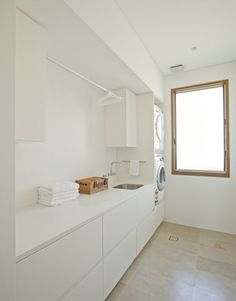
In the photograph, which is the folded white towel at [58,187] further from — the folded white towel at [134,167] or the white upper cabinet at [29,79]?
the folded white towel at [134,167]

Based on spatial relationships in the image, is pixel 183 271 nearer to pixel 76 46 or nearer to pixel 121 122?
pixel 121 122

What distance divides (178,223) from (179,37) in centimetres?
314

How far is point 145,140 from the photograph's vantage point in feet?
9.88

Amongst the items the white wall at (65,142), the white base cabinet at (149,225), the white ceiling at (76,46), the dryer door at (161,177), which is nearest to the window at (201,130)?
the dryer door at (161,177)

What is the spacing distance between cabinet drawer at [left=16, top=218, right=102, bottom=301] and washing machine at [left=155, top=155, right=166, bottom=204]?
1.78m

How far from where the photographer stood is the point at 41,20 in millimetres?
1311

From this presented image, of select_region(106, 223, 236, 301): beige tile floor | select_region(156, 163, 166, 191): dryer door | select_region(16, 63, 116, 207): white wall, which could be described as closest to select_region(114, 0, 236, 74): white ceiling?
select_region(16, 63, 116, 207): white wall

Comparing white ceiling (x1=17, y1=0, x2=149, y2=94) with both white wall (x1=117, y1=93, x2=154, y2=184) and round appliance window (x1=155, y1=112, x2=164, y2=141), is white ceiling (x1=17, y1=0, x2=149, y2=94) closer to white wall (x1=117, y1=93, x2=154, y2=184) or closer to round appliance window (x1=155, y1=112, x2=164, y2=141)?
white wall (x1=117, y1=93, x2=154, y2=184)

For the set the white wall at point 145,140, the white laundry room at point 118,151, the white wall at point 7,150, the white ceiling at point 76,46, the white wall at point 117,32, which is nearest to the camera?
the white wall at point 7,150

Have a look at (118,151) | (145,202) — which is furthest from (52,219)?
(118,151)

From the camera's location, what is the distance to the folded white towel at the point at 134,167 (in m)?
3.01

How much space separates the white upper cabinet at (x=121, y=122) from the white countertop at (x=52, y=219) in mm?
1015

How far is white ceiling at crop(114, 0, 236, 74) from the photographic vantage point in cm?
185

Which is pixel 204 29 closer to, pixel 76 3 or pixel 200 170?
pixel 76 3
